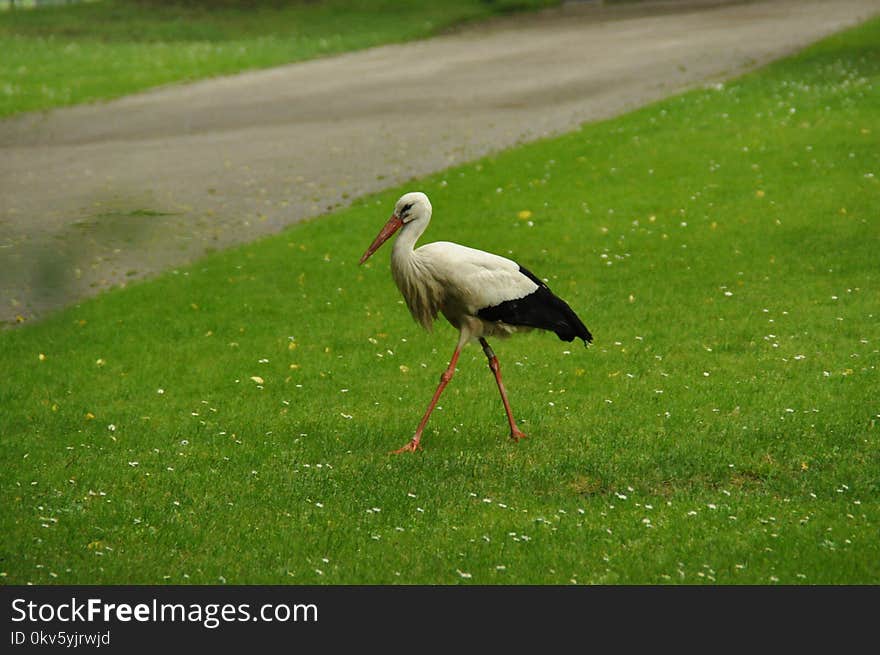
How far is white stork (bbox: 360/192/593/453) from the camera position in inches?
411

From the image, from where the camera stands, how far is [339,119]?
24.9 m

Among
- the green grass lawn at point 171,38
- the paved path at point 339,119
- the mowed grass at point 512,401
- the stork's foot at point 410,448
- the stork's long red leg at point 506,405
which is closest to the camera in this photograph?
the mowed grass at point 512,401

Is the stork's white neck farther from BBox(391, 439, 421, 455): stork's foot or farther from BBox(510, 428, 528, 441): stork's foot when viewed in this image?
BBox(510, 428, 528, 441): stork's foot

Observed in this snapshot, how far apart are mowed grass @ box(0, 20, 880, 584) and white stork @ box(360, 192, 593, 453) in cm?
93

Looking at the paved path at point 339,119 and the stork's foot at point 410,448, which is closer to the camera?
the stork's foot at point 410,448

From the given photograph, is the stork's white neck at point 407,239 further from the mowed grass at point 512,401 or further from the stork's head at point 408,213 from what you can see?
the mowed grass at point 512,401

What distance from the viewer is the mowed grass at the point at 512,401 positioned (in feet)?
27.1

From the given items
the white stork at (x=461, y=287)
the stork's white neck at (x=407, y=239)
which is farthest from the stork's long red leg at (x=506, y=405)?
the stork's white neck at (x=407, y=239)

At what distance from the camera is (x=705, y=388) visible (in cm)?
1191

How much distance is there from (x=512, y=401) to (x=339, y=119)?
14.1 metres

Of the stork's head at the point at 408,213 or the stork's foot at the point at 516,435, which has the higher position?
the stork's head at the point at 408,213

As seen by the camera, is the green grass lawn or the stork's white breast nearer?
the stork's white breast

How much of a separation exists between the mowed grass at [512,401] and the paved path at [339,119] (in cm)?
143

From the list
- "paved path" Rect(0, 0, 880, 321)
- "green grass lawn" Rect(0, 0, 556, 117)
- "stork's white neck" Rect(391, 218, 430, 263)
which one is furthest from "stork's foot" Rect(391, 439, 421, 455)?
"green grass lawn" Rect(0, 0, 556, 117)
